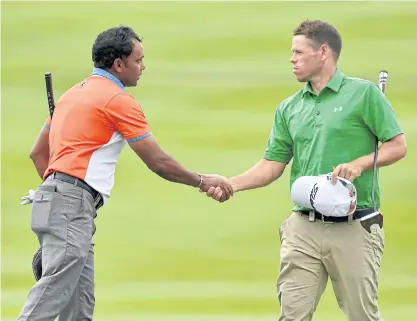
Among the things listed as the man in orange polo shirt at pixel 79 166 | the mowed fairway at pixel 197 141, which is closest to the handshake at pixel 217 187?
the man in orange polo shirt at pixel 79 166

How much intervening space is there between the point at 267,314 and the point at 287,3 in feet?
8.01

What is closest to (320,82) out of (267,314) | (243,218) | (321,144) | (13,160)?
(321,144)

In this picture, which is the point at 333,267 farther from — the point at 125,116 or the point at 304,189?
the point at 125,116

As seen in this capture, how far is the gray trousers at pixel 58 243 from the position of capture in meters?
3.76

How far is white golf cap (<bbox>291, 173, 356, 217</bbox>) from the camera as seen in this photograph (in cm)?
375

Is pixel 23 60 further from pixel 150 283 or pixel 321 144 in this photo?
pixel 321 144

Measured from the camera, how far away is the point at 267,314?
5.67 metres

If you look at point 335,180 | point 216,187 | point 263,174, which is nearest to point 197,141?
point 216,187

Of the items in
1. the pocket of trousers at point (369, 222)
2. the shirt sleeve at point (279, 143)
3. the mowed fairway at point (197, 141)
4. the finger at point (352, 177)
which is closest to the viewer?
the finger at point (352, 177)

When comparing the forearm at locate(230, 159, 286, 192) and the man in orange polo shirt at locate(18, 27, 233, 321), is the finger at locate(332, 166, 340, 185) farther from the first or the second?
the man in orange polo shirt at locate(18, 27, 233, 321)

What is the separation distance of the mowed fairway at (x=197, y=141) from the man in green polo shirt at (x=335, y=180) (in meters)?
1.75

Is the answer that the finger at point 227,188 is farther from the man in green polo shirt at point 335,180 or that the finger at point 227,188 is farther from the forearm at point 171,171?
the man in green polo shirt at point 335,180

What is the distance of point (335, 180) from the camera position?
376 centimetres

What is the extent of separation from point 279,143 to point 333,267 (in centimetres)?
54
